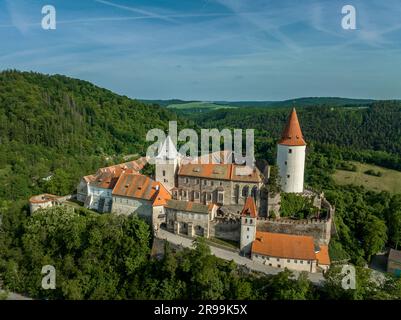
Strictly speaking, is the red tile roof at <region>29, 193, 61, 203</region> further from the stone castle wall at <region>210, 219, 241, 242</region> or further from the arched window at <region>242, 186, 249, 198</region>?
the arched window at <region>242, 186, 249, 198</region>

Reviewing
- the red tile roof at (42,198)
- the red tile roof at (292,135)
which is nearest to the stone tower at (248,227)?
the red tile roof at (292,135)

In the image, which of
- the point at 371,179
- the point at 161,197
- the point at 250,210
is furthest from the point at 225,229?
the point at 371,179

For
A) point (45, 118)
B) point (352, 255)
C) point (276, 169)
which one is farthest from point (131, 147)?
point (352, 255)

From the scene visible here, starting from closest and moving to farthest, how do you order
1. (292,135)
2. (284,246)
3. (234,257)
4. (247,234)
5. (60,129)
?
(284,246), (234,257), (247,234), (292,135), (60,129)

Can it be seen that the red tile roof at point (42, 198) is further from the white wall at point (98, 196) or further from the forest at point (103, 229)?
the white wall at point (98, 196)

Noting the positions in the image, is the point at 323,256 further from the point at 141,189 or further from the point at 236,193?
A: the point at 141,189
